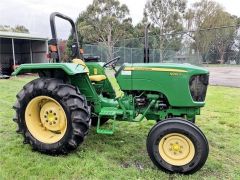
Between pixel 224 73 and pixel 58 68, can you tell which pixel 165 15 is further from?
pixel 58 68

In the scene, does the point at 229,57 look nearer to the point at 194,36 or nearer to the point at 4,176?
the point at 194,36

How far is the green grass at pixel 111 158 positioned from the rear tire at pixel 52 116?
166 millimetres

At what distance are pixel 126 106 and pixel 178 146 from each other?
0.88 meters

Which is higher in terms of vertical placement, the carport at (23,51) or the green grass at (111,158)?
the carport at (23,51)

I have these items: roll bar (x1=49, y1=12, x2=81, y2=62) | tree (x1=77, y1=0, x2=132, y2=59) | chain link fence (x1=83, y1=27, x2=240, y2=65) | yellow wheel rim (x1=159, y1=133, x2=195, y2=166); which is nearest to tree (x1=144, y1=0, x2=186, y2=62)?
tree (x1=77, y1=0, x2=132, y2=59)

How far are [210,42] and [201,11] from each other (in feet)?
79.0

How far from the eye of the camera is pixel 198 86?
315cm

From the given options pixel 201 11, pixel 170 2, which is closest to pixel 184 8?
pixel 170 2

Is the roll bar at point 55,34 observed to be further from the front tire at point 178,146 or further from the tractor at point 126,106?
the front tire at point 178,146

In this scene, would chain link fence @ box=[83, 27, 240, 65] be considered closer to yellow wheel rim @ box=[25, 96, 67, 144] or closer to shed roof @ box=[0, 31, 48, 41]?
shed roof @ box=[0, 31, 48, 41]

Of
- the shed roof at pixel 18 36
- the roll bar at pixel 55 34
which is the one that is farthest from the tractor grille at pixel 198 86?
the shed roof at pixel 18 36

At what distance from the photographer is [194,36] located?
13.9 m

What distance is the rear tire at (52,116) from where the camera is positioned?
3.19m

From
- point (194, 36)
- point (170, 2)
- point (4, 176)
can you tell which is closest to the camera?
point (4, 176)
